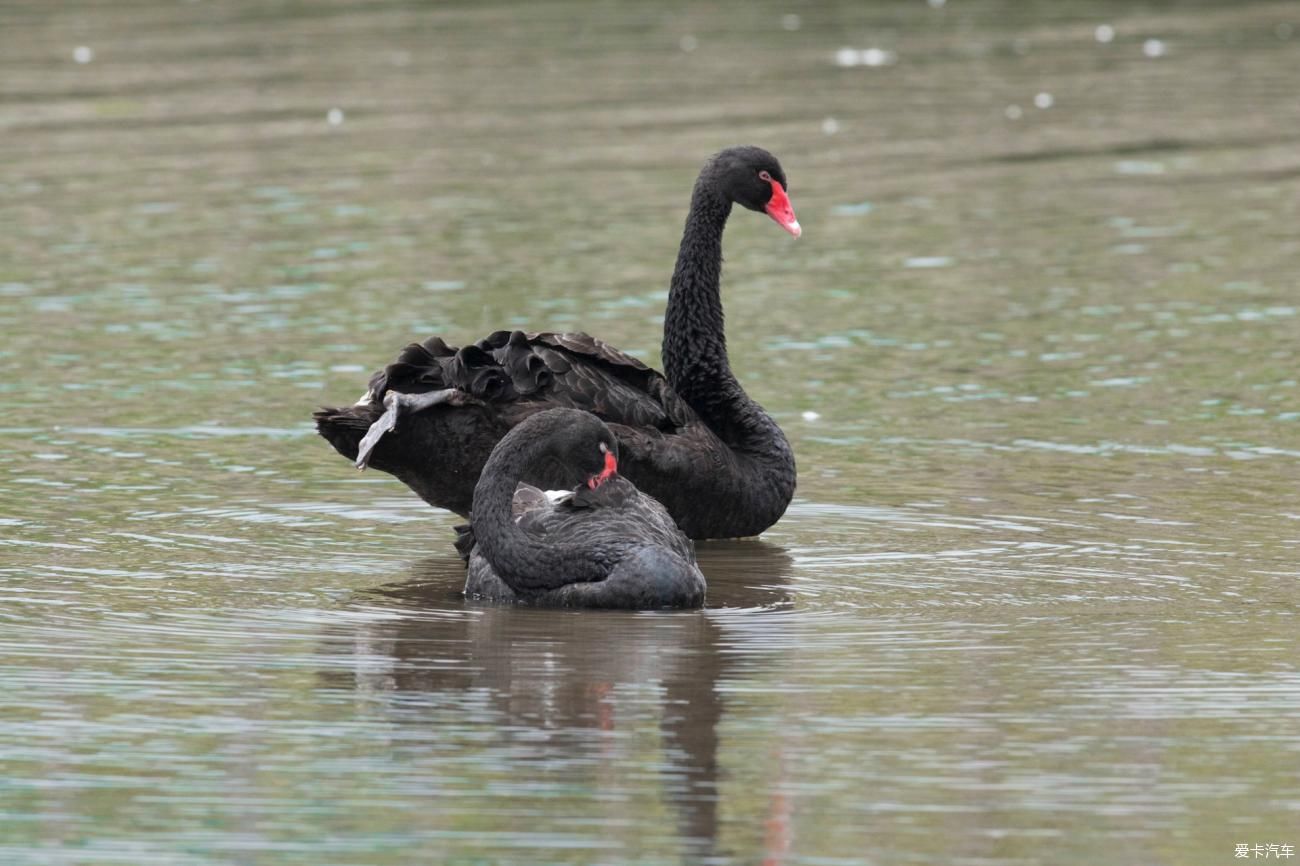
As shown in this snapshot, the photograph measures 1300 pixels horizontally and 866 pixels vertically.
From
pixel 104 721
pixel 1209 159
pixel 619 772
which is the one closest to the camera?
pixel 619 772

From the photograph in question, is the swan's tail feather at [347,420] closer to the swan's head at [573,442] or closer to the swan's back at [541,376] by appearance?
the swan's back at [541,376]

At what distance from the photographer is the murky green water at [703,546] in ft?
18.7

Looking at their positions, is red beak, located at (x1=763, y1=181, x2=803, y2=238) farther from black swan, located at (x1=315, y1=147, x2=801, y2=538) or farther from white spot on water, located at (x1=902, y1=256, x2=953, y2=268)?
white spot on water, located at (x1=902, y1=256, x2=953, y2=268)

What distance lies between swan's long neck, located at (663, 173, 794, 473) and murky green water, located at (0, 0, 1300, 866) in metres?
0.37

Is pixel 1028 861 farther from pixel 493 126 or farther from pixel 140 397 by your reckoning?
pixel 493 126

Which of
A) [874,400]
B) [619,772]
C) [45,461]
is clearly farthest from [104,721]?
[874,400]

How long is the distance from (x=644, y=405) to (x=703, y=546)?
0.67m

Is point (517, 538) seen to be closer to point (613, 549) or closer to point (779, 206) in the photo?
point (613, 549)

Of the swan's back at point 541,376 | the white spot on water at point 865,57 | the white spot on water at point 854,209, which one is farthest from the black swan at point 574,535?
the white spot on water at point 865,57

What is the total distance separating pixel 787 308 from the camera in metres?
13.4

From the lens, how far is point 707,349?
9.59m

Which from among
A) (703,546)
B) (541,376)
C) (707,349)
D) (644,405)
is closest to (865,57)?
(707,349)

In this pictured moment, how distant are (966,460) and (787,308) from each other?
3.40 meters

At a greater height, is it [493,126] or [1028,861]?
[493,126]
